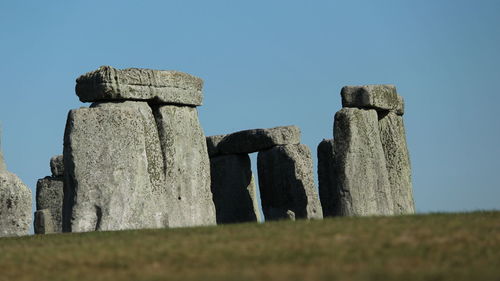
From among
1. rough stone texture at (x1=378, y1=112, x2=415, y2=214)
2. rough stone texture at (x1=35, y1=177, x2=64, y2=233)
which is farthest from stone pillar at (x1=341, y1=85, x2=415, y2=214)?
rough stone texture at (x1=35, y1=177, x2=64, y2=233)

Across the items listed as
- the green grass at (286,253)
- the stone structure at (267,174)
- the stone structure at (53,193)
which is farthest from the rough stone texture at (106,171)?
the stone structure at (53,193)

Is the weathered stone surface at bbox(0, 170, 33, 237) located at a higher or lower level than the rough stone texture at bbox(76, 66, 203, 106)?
lower

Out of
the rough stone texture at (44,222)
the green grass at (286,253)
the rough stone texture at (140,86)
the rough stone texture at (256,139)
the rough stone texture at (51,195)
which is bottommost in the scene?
the green grass at (286,253)

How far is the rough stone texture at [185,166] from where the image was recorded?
2434cm

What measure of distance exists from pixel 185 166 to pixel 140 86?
239cm

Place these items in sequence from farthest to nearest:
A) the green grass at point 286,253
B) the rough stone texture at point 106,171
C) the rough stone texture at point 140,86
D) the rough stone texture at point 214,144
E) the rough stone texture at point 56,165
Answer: the rough stone texture at point 56,165 < the rough stone texture at point 214,144 < the rough stone texture at point 140,86 < the rough stone texture at point 106,171 < the green grass at point 286,253

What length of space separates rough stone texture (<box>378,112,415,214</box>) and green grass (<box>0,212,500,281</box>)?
349 inches

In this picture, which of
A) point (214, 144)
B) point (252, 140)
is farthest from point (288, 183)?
point (214, 144)

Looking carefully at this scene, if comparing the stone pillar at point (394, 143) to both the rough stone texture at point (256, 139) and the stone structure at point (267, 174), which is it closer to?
the stone structure at point (267, 174)

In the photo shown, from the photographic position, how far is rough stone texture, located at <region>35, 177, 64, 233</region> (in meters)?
31.2

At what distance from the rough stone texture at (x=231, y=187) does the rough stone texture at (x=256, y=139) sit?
0.27 metres

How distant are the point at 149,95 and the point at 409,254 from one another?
34.8 ft

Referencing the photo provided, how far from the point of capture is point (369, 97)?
81.0 feet

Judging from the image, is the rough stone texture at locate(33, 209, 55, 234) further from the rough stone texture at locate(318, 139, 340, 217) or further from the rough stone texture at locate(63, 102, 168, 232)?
the rough stone texture at locate(63, 102, 168, 232)
